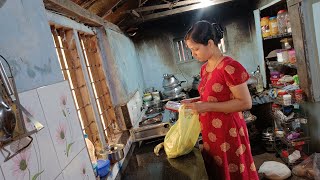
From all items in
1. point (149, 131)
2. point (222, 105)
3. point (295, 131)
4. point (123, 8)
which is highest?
point (123, 8)

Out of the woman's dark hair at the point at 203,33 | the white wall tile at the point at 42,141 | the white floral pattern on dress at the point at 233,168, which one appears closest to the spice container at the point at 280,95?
the white floral pattern on dress at the point at 233,168

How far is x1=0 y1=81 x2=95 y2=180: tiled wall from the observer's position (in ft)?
2.73

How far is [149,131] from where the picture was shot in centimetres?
272

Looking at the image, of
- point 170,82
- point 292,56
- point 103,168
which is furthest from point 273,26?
point 103,168

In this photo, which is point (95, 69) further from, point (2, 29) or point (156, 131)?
point (2, 29)

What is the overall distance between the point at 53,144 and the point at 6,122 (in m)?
0.30

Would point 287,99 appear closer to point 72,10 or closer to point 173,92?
point 173,92

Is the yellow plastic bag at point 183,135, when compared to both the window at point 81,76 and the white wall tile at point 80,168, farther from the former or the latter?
the white wall tile at point 80,168

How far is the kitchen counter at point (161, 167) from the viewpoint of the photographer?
1.80m

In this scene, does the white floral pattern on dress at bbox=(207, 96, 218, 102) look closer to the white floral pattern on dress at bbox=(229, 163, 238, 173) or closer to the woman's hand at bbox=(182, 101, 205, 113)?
the woman's hand at bbox=(182, 101, 205, 113)

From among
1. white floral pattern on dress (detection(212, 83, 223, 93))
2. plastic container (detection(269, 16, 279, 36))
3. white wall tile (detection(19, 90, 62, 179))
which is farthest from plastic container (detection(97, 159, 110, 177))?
plastic container (detection(269, 16, 279, 36))

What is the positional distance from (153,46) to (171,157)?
377 cm

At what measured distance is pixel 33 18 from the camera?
108 centimetres

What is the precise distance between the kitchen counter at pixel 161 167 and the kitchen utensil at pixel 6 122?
1.26m
